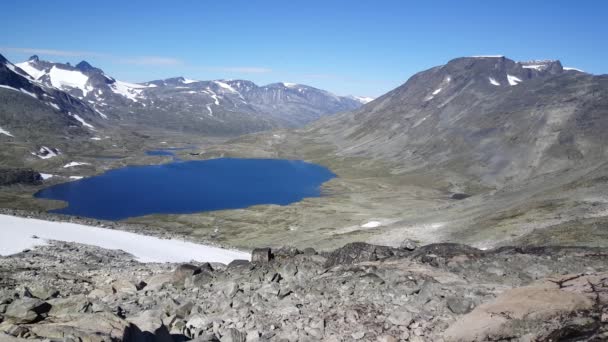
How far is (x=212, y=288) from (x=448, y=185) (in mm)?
144709

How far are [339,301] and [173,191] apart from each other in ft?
449

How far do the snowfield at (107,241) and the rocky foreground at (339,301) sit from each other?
13655 mm

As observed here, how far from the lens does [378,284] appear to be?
19109mm

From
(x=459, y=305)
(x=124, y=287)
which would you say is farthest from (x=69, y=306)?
(x=459, y=305)

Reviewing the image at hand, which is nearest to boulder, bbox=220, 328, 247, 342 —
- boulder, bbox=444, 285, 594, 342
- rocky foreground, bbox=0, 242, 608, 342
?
rocky foreground, bbox=0, 242, 608, 342

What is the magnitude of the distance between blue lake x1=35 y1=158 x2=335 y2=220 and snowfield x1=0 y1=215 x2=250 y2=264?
205 ft

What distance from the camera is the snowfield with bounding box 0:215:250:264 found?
38.0 meters

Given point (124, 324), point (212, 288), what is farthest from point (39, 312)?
point (212, 288)

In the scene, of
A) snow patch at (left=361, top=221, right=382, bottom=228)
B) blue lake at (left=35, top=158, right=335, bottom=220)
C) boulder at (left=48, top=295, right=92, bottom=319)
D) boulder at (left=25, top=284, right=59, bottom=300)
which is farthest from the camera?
blue lake at (left=35, top=158, right=335, bottom=220)

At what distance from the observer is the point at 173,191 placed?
486 ft

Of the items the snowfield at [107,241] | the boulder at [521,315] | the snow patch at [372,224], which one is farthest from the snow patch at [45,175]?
the boulder at [521,315]

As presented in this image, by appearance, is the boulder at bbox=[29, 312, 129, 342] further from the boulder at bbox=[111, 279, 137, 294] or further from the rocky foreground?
the boulder at bbox=[111, 279, 137, 294]

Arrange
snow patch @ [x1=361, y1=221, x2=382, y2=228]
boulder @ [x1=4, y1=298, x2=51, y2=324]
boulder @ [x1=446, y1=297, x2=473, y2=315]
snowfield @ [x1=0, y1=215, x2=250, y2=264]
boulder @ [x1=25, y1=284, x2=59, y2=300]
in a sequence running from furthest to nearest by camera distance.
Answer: snow patch @ [x1=361, y1=221, x2=382, y2=228] → snowfield @ [x1=0, y1=215, x2=250, y2=264] → boulder @ [x1=25, y1=284, x2=59, y2=300] → boulder @ [x1=446, y1=297, x2=473, y2=315] → boulder @ [x1=4, y1=298, x2=51, y2=324]

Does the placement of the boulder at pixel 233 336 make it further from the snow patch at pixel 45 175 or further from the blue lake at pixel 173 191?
the snow patch at pixel 45 175
